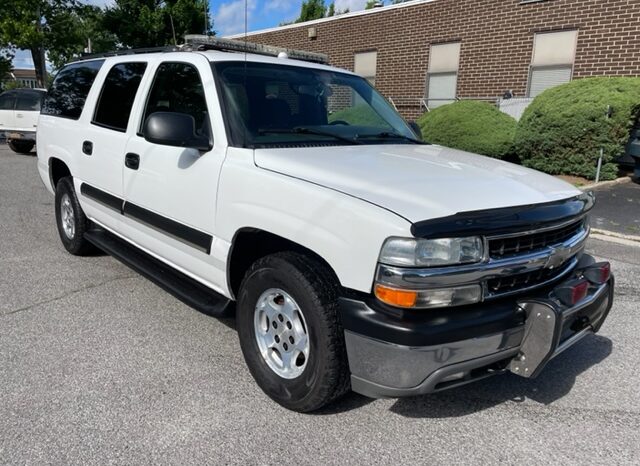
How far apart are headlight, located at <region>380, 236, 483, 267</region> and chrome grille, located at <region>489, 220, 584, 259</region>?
0.14 metres

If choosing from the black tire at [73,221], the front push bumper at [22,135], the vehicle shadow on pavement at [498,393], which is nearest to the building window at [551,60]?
the vehicle shadow on pavement at [498,393]

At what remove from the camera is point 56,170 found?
19.1 ft

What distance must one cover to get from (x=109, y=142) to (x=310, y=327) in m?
2.66

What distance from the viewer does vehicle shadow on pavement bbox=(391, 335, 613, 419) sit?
3035 mm

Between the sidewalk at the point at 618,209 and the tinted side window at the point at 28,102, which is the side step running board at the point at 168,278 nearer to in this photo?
the sidewalk at the point at 618,209

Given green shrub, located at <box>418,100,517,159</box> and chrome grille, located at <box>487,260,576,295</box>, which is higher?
green shrub, located at <box>418,100,517,159</box>

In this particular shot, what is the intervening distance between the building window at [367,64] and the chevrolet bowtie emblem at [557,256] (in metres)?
13.8

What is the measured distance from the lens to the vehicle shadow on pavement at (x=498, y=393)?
9.96 ft

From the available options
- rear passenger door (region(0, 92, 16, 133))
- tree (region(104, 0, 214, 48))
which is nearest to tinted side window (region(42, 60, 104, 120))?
rear passenger door (region(0, 92, 16, 133))

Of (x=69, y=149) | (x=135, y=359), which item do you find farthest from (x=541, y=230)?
(x=69, y=149)

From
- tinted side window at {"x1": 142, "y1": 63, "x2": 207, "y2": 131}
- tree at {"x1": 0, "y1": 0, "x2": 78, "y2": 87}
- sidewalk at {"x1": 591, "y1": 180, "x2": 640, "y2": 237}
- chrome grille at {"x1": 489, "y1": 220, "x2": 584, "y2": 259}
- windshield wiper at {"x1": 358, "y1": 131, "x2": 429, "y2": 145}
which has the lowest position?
sidewalk at {"x1": 591, "y1": 180, "x2": 640, "y2": 237}

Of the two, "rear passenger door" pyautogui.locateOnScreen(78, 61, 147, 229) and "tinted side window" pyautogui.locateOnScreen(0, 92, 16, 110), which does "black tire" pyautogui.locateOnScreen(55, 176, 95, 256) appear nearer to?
"rear passenger door" pyautogui.locateOnScreen(78, 61, 147, 229)

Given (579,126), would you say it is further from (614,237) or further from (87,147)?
(87,147)

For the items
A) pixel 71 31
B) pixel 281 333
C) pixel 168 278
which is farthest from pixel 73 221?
pixel 71 31
